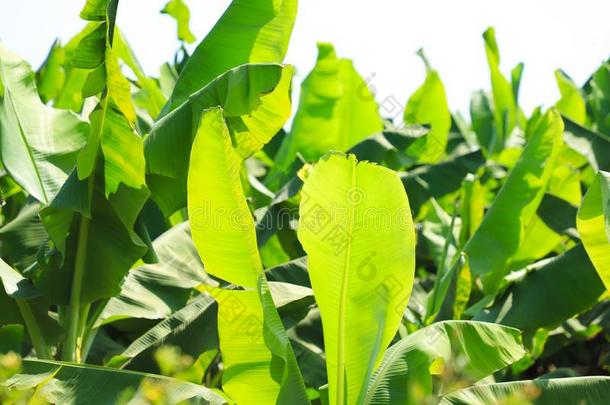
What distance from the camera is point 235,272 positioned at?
2859 millimetres

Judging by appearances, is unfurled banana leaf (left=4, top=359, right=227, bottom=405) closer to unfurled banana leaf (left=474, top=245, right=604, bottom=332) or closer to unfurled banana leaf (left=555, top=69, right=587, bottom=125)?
unfurled banana leaf (left=474, top=245, right=604, bottom=332)

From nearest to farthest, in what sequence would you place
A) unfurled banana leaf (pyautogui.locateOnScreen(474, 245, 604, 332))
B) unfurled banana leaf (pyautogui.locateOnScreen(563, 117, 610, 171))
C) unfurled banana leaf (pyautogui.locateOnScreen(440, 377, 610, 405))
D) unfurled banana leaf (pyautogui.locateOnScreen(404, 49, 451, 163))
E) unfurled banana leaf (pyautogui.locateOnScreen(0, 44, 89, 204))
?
unfurled banana leaf (pyautogui.locateOnScreen(440, 377, 610, 405))
unfurled banana leaf (pyautogui.locateOnScreen(0, 44, 89, 204))
unfurled banana leaf (pyautogui.locateOnScreen(474, 245, 604, 332))
unfurled banana leaf (pyautogui.locateOnScreen(563, 117, 610, 171))
unfurled banana leaf (pyautogui.locateOnScreen(404, 49, 451, 163))

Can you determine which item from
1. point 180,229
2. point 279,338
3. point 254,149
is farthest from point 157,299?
point 279,338

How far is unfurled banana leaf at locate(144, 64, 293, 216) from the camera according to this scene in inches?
120

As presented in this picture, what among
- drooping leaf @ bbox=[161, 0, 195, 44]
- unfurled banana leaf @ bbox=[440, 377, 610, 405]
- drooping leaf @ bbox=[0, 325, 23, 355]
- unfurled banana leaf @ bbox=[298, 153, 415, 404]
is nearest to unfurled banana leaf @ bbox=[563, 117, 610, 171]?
unfurled banana leaf @ bbox=[440, 377, 610, 405]

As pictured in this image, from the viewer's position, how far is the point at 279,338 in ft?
9.17

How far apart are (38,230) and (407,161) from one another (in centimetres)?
225

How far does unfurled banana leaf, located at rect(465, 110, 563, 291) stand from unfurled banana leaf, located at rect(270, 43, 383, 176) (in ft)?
4.38

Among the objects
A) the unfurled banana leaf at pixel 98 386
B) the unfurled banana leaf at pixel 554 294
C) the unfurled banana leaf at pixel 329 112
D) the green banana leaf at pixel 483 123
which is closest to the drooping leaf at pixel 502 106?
the green banana leaf at pixel 483 123

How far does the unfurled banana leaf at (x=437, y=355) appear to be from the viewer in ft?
9.36

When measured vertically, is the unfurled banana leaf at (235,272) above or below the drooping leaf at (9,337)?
above

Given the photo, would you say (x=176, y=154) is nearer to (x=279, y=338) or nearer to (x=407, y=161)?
(x=279, y=338)

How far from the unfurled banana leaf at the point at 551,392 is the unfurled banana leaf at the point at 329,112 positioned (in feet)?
8.49

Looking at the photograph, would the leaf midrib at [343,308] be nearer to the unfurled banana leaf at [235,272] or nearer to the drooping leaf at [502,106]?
the unfurled banana leaf at [235,272]
